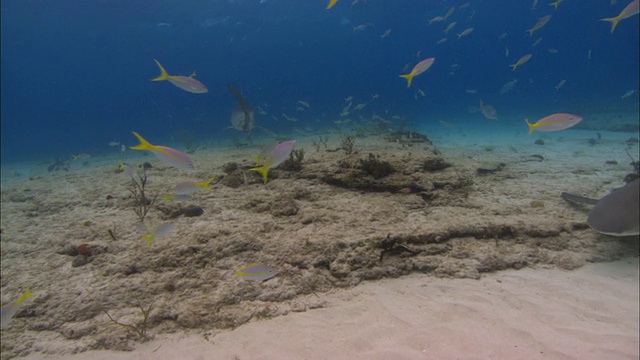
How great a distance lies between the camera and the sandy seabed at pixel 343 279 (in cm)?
255

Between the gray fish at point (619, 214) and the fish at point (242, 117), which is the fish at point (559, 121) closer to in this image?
the gray fish at point (619, 214)

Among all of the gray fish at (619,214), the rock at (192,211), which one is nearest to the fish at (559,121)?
the gray fish at (619,214)

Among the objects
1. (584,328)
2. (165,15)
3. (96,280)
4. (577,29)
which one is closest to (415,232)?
(584,328)

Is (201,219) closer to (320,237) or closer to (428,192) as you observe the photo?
(320,237)

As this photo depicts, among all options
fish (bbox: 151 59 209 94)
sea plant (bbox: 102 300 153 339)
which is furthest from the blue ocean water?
sea plant (bbox: 102 300 153 339)

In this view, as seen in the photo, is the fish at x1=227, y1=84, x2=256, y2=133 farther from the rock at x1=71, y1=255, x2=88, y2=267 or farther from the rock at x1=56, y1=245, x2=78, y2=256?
the rock at x1=71, y1=255, x2=88, y2=267

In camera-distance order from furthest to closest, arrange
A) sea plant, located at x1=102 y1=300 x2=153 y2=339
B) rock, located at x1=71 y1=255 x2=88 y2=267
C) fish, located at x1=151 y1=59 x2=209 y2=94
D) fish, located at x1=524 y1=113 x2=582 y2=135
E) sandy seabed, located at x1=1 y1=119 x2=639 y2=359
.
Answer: fish, located at x1=151 y1=59 x2=209 y2=94 → fish, located at x1=524 y1=113 x2=582 y2=135 → rock, located at x1=71 y1=255 x2=88 y2=267 → sea plant, located at x1=102 y1=300 x2=153 y2=339 → sandy seabed, located at x1=1 y1=119 x2=639 y2=359

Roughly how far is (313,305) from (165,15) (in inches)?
2363

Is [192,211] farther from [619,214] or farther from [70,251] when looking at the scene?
[619,214]

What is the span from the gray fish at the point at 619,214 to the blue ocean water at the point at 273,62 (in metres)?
24.2

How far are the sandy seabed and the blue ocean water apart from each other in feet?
76.4

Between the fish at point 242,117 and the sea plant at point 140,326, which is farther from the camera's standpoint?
the fish at point 242,117

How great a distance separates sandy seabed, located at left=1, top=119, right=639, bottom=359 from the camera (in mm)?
2549

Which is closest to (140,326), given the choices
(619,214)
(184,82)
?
(184,82)
